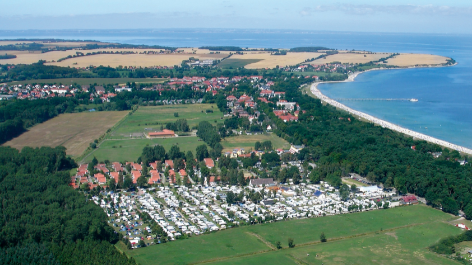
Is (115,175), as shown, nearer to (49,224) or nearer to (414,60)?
(49,224)

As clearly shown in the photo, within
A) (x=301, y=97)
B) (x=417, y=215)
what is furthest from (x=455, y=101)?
(x=417, y=215)

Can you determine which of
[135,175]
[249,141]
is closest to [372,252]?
[135,175]

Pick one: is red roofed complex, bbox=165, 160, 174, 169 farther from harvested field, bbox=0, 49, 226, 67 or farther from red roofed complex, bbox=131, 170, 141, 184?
harvested field, bbox=0, 49, 226, 67

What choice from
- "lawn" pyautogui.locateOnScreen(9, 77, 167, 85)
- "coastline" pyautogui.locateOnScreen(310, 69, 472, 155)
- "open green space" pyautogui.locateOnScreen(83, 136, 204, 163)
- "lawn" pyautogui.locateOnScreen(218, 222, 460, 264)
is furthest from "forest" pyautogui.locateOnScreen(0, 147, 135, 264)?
"lawn" pyautogui.locateOnScreen(9, 77, 167, 85)

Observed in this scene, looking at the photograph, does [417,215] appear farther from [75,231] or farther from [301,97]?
[301,97]

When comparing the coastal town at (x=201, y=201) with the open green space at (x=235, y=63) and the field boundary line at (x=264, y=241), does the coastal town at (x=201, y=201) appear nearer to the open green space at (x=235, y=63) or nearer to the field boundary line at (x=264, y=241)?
the field boundary line at (x=264, y=241)

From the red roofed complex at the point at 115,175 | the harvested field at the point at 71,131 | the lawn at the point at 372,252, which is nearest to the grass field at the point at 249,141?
the red roofed complex at the point at 115,175
